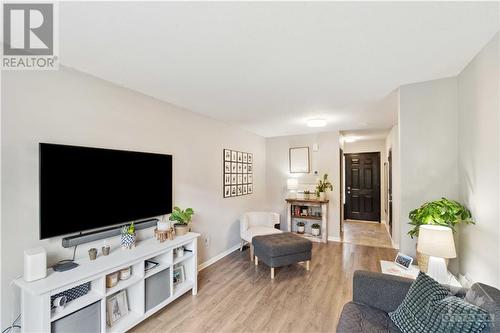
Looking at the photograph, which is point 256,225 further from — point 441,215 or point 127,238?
point 441,215

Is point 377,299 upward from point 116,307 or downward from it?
upward

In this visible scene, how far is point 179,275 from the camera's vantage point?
268cm

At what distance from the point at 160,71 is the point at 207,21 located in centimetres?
88

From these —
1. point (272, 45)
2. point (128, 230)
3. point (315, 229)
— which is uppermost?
point (272, 45)

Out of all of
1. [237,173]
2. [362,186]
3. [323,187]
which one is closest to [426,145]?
[323,187]

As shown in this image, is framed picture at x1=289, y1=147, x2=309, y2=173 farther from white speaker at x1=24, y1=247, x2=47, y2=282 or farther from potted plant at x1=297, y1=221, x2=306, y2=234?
white speaker at x1=24, y1=247, x2=47, y2=282

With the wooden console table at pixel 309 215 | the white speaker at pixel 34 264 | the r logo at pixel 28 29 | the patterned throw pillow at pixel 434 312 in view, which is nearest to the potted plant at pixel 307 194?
the wooden console table at pixel 309 215

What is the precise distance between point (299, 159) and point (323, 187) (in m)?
0.87

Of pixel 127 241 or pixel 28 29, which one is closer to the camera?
pixel 28 29

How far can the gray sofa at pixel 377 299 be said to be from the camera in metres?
1.35

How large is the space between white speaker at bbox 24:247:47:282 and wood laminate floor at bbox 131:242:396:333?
0.97 metres

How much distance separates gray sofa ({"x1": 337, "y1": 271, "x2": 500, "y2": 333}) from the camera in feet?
4.42

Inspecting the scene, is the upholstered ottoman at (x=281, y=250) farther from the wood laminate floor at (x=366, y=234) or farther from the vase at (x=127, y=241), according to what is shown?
the wood laminate floor at (x=366, y=234)

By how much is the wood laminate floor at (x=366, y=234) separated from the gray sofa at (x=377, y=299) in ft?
10.8
